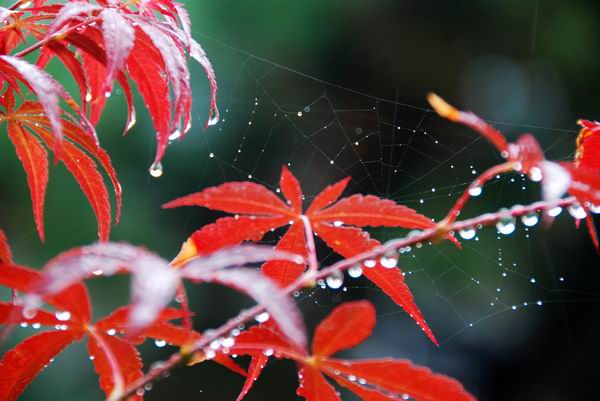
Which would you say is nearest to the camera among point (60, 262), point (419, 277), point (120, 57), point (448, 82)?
point (60, 262)

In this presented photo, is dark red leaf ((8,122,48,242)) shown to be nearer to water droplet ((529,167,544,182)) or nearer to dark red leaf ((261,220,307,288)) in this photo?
dark red leaf ((261,220,307,288))

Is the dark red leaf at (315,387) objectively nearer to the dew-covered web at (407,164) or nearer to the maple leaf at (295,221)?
the maple leaf at (295,221)

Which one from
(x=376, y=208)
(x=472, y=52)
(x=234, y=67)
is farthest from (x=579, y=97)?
(x=376, y=208)

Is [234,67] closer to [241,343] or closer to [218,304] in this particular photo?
[218,304]

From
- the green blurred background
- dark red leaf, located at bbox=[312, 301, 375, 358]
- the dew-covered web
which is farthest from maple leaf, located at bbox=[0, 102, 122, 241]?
the dew-covered web

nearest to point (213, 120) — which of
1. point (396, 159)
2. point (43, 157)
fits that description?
point (43, 157)
